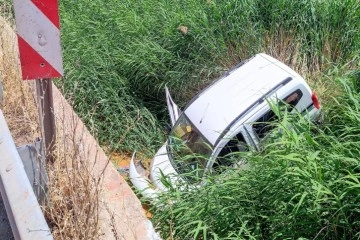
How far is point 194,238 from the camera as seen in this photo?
14.9 feet

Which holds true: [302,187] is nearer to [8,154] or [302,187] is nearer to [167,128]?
[8,154]

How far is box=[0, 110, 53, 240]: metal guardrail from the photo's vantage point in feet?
11.1

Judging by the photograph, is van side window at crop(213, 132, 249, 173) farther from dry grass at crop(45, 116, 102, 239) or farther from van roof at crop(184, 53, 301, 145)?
dry grass at crop(45, 116, 102, 239)

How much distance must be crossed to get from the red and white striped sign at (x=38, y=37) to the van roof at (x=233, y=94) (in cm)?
270

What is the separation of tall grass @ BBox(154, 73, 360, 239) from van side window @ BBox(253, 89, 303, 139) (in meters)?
1.13

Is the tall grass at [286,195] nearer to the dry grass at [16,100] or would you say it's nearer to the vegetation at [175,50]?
the vegetation at [175,50]

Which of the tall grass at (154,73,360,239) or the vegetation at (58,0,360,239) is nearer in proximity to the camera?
the tall grass at (154,73,360,239)

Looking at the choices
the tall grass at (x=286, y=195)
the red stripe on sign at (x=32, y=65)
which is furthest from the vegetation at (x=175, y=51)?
the red stripe on sign at (x=32, y=65)

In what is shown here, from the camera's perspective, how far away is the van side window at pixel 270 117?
658 cm

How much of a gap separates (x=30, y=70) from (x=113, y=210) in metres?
1.29

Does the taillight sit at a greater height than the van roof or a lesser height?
lesser

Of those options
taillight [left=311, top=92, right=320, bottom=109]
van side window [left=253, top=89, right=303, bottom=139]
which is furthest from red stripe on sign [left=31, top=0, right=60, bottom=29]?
taillight [left=311, top=92, right=320, bottom=109]

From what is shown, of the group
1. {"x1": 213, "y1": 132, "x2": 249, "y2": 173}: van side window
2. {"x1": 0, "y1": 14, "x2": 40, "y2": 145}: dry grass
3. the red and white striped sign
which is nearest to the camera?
the red and white striped sign

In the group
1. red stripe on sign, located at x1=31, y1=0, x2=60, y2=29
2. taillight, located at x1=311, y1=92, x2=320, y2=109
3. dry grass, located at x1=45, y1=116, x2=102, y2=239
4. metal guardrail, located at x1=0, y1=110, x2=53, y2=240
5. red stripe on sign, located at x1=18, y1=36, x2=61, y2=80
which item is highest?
red stripe on sign, located at x1=31, y1=0, x2=60, y2=29
